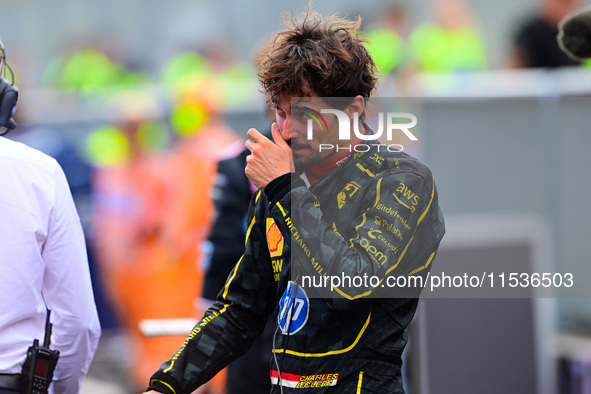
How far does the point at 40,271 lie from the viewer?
9.74 ft

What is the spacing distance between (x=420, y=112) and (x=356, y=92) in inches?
138

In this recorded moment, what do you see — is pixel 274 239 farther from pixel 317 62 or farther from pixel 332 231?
pixel 317 62

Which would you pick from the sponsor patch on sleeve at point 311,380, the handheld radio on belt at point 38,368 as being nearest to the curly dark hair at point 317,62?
the sponsor patch on sleeve at point 311,380

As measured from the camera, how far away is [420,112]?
19.5ft

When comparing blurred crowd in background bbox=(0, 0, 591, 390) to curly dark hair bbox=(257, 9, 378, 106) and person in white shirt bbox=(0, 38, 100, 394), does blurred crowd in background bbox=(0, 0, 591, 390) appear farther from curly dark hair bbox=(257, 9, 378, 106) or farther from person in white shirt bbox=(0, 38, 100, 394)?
curly dark hair bbox=(257, 9, 378, 106)

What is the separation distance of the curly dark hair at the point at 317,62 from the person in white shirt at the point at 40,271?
3.09 ft

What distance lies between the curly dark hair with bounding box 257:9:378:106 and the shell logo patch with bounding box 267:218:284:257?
1.25 ft

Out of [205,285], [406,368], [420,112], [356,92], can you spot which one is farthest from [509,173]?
[356,92]

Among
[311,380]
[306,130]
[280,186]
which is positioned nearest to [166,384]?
[311,380]

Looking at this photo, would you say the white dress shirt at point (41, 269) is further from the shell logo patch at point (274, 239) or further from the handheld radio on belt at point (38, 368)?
the shell logo patch at point (274, 239)

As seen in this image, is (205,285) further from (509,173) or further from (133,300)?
(133,300)

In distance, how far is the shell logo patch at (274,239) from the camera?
2.49 m

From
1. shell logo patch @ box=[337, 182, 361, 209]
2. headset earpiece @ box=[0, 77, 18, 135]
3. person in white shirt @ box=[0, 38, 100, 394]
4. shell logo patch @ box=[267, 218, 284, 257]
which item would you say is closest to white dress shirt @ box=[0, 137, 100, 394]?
person in white shirt @ box=[0, 38, 100, 394]

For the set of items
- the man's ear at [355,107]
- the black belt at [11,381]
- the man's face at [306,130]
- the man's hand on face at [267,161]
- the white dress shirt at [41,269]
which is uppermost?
the man's ear at [355,107]
